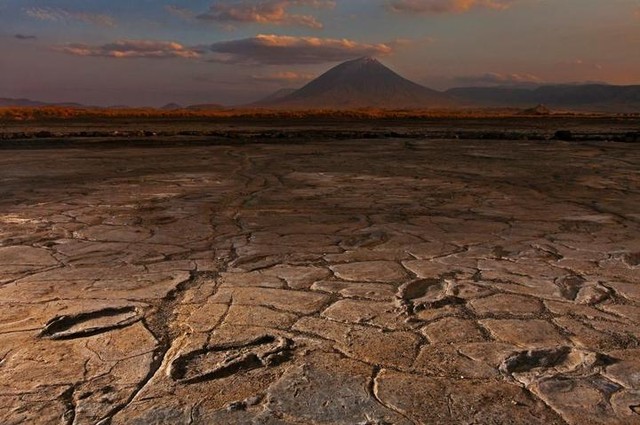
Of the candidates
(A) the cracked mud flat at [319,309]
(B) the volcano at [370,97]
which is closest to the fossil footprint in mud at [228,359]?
(A) the cracked mud flat at [319,309]

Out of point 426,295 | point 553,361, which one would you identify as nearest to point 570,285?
point 426,295

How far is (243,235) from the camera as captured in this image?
4770 mm

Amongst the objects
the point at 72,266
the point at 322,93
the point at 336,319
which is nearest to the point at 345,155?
the point at 72,266

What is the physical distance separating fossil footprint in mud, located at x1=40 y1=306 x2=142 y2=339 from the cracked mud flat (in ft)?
0.04

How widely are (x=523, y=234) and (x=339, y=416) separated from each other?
10.4ft

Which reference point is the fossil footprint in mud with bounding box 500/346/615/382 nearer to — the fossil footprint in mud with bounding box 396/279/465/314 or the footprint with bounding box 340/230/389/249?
the fossil footprint in mud with bounding box 396/279/465/314

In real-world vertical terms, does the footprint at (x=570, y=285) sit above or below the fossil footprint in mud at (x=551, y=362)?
below

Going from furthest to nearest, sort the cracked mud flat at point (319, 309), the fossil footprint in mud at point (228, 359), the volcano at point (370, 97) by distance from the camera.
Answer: the volcano at point (370, 97) < the fossil footprint in mud at point (228, 359) < the cracked mud flat at point (319, 309)

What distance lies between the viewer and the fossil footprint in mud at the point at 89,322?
2762mm

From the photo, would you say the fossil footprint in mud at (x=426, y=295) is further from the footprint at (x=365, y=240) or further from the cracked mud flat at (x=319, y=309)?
the footprint at (x=365, y=240)

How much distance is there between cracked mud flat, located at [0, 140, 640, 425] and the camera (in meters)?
2.17

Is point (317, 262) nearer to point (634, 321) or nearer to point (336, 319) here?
point (336, 319)

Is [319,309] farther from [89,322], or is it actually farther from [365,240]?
[365,240]

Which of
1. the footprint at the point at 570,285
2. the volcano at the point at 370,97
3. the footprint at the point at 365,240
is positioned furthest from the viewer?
the volcano at the point at 370,97
